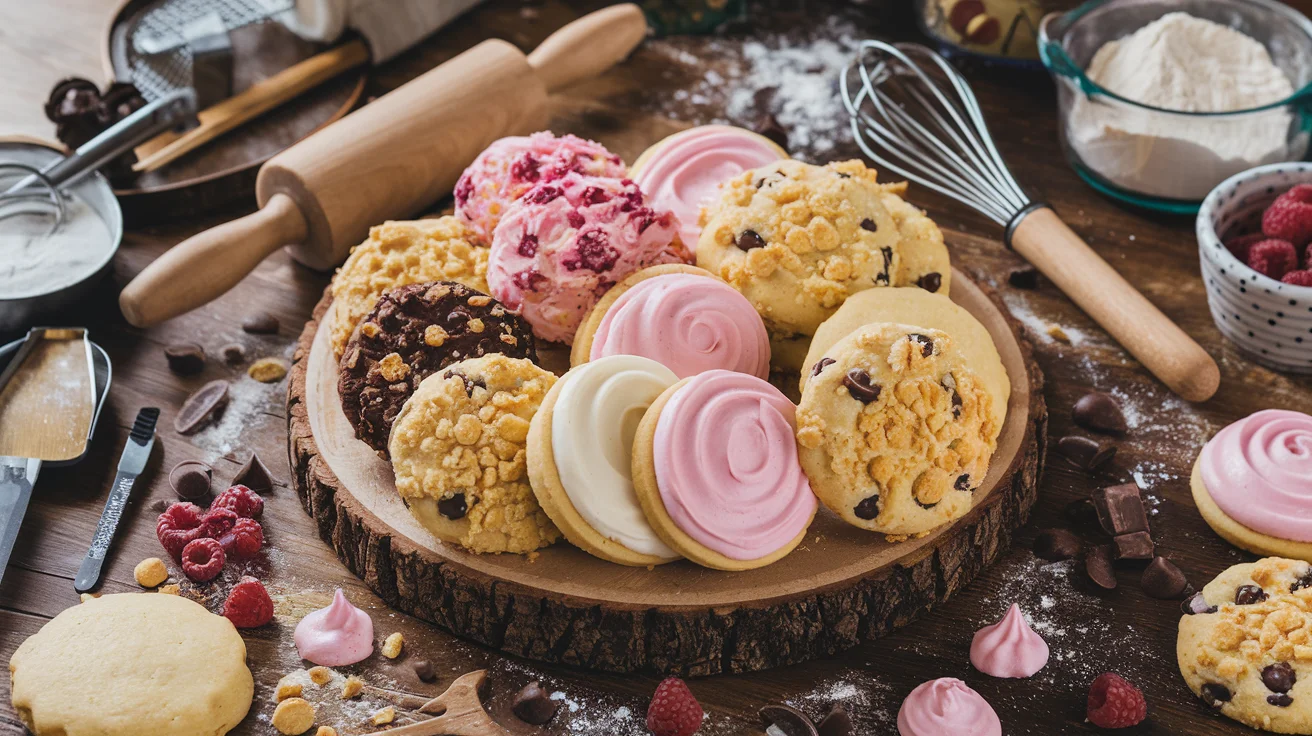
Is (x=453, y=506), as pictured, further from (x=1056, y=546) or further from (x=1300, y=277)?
(x=1300, y=277)

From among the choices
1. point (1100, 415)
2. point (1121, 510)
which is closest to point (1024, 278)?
point (1100, 415)

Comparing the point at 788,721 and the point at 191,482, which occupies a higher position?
the point at 191,482

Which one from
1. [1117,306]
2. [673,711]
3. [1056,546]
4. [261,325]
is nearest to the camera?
[673,711]

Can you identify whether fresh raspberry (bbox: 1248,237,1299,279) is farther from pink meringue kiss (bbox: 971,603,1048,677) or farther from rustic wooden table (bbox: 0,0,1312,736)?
pink meringue kiss (bbox: 971,603,1048,677)

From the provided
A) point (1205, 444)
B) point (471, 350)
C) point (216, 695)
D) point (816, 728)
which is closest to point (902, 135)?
point (1205, 444)

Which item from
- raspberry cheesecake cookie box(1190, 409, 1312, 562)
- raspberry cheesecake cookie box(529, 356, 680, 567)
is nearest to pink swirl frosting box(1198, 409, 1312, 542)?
raspberry cheesecake cookie box(1190, 409, 1312, 562)

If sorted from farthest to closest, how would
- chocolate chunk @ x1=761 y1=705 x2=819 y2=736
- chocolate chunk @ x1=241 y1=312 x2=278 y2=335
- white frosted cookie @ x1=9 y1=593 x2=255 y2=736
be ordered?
chocolate chunk @ x1=241 y1=312 x2=278 y2=335 < chocolate chunk @ x1=761 y1=705 x2=819 y2=736 < white frosted cookie @ x1=9 y1=593 x2=255 y2=736

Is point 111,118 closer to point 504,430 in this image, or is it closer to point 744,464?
point 504,430

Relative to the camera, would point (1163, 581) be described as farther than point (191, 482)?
No
